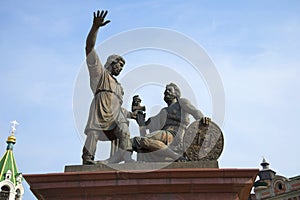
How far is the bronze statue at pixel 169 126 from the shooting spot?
25.1 ft

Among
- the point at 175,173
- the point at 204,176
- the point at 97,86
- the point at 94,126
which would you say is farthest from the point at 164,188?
the point at 97,86

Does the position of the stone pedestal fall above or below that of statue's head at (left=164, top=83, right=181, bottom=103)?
below

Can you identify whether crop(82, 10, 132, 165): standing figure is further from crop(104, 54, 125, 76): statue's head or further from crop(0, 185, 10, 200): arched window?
crop(0, 185, 10, 200): arched window

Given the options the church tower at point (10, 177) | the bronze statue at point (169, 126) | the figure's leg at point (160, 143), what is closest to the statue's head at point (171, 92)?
the bronze statue at point (169, 126)

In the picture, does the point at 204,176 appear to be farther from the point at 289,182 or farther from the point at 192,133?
the point at 289,182

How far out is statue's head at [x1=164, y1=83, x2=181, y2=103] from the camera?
8.68 metres

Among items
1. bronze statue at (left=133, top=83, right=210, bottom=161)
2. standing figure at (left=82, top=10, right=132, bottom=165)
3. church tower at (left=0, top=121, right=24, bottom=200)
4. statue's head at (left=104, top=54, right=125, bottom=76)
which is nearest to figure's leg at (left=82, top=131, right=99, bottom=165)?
standing figure at (left=82, top=10, right=132, bottom=165)

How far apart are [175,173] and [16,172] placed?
165ft

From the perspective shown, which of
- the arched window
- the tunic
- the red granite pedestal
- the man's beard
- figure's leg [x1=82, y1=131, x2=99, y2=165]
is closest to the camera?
the red granite pedestal

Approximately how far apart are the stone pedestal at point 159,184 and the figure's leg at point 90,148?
70cm

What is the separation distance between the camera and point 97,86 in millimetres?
8289

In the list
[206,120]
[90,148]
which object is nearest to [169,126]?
[206,120]

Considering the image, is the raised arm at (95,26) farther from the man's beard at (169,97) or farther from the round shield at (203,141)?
the round shield at (203,141)

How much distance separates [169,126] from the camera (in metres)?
8.34
